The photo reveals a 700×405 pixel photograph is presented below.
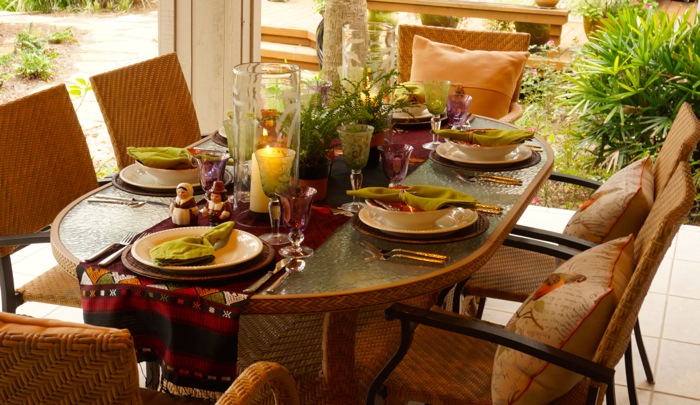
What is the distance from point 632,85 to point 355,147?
315 centimetres

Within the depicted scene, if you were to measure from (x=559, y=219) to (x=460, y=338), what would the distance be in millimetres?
2358

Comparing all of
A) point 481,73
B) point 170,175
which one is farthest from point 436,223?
point 481,73

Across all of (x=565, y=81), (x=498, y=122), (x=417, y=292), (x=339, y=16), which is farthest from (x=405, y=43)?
(x=417, y=292)

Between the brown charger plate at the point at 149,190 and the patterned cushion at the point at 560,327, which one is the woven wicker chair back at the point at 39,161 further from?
the patterned cushion at the point at 560,327

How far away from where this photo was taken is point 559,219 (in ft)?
13.9

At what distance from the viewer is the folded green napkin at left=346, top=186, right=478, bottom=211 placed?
1890mm

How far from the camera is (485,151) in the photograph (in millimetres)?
2490

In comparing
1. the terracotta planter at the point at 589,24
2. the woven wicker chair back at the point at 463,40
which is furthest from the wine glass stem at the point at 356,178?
the terracotta planter at the point at 589,24

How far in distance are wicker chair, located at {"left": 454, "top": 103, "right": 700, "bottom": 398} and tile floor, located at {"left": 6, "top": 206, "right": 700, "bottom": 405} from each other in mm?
246

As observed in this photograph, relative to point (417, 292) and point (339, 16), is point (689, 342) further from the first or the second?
point (339, 16)

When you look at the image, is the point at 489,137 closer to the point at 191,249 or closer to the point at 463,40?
the point at 191,249

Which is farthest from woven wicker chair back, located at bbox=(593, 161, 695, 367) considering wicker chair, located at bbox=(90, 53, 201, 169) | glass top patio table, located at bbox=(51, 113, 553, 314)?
wicker chair, located at bbox=(90, 53, 201, 169)

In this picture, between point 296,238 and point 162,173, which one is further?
point 162,173

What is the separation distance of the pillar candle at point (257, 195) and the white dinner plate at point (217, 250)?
17 cm
